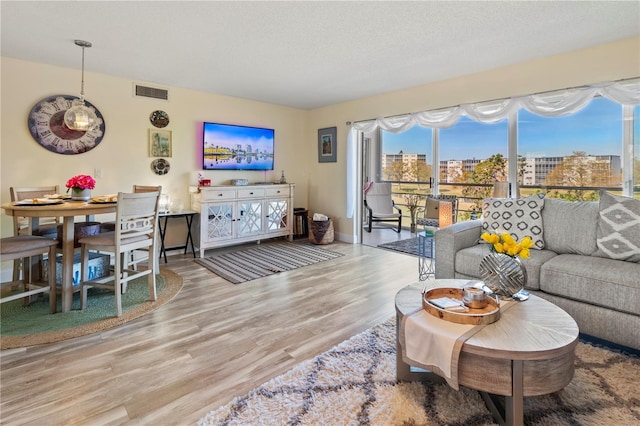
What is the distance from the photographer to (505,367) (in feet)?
4.57

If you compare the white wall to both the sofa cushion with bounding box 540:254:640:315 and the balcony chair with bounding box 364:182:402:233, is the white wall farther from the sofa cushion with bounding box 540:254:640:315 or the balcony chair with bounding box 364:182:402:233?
the sofa cushion with bounding box 540:254:640:315

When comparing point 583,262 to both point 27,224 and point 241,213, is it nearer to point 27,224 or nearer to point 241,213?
point 241,213

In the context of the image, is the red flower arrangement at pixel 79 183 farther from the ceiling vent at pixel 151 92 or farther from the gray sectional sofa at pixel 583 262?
the gray sectional sofa at pixel 583 262

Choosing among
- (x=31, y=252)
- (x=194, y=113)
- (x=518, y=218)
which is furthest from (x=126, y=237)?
(x=518, y=218)

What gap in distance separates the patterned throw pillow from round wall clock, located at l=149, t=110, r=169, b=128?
13.7 feet

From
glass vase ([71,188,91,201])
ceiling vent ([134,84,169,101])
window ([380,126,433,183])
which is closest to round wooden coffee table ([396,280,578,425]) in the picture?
glass vase ([71,188,91,201])

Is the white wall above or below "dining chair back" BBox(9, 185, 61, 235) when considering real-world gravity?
above

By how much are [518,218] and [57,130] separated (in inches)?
195

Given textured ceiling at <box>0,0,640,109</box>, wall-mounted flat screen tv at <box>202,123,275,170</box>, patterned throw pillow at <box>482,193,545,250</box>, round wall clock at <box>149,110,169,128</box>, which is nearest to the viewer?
textured ceiling at <box>0,0,640,109</box>

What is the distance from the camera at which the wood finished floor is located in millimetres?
1658

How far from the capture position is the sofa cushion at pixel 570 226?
2678 millimetres

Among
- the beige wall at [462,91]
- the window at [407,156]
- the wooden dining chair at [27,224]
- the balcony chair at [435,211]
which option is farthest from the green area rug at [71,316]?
the window at [407,156]

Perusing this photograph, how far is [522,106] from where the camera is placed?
11.8ft

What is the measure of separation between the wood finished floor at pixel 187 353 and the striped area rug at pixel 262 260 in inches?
13.1
